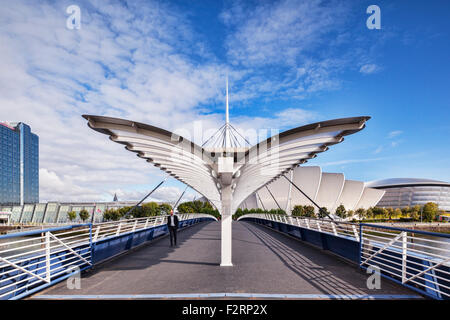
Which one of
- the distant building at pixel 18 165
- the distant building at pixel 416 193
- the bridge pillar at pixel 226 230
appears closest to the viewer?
the bridge pillar at pixel 226 230

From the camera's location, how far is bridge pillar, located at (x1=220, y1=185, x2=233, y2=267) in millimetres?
7508

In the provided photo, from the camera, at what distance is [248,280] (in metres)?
5.89

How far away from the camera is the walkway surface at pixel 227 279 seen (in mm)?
5039

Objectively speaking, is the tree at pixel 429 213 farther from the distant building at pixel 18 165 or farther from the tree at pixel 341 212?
the distant building at pixel 18 165

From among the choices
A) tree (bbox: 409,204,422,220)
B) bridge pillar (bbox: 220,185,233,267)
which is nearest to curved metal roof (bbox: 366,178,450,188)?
tree (bbox: 409,204,422,220)

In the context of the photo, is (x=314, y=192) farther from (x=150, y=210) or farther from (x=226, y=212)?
(x=226, y=212)

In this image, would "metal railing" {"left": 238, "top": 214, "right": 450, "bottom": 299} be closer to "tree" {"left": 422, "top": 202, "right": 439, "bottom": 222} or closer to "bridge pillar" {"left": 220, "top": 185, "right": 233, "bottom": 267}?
"bridge pillar" {"left": 220, "top": 185, "right": 233, "bottom": 267}

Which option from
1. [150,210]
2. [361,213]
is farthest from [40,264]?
[361,213]

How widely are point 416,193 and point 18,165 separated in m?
189

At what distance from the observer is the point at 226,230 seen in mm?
7852

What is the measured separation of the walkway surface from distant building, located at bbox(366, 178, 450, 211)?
358 feet

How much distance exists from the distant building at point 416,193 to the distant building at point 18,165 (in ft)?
557

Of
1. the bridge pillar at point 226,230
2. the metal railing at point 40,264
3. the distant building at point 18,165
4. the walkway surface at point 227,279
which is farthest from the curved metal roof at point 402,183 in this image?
the distant building at point 18,165
